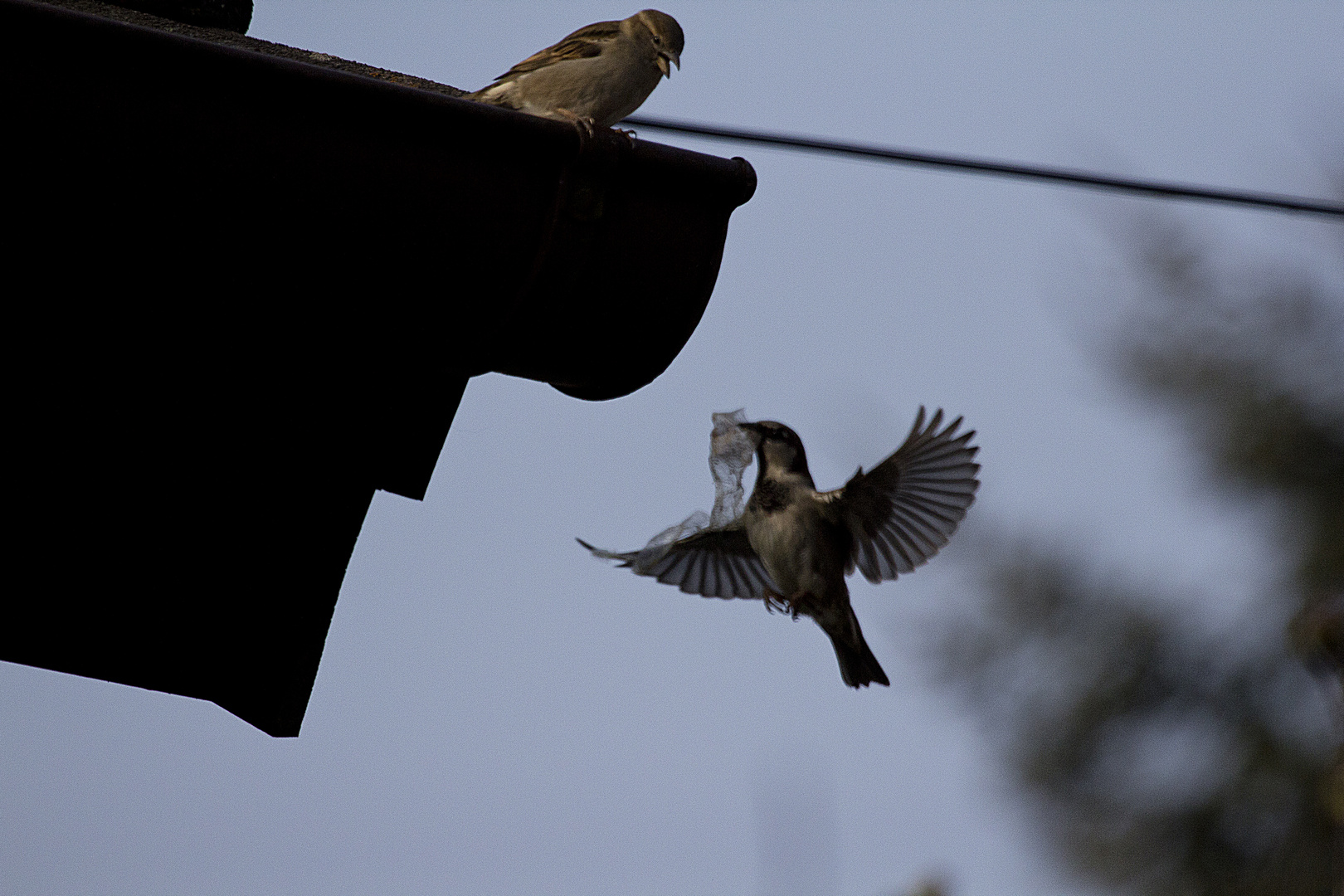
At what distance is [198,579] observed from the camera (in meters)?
1.61

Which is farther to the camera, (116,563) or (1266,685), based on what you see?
(1266,685)

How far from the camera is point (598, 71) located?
78.5 inches

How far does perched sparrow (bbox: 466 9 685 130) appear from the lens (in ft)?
6.47

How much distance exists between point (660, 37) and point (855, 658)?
119 cm

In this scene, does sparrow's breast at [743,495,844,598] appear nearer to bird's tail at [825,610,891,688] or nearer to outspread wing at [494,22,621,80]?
bird's tail at [825,610,891,688]

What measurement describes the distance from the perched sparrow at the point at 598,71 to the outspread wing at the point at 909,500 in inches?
34.1

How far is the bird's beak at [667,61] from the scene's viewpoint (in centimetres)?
215

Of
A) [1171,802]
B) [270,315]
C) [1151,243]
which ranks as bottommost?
[1171,802]

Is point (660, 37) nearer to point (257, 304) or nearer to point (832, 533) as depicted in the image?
point (832, 533)

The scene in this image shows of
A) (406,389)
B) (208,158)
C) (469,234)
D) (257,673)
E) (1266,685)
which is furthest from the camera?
(1266,685)

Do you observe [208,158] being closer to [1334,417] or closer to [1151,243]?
[1334,417]

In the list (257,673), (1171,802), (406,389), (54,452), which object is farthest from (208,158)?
(1171,802)

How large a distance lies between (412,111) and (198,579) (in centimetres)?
65

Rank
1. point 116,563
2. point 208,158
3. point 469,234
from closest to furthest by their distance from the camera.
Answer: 1. point 208,158
2. point 469,234
3. point 116,563
